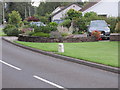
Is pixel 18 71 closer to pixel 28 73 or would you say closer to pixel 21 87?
pixel 28 73

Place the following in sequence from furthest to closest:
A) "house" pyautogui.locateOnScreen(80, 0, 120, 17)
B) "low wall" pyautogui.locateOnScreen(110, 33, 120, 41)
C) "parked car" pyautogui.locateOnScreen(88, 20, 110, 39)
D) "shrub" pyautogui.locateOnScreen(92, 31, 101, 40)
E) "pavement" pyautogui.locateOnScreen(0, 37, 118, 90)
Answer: "house" pyautogui.locateOnScreen(80, 0, 120, 17)
"parked car" pyautogui.locateOnScreen(88, 20, 110, 39)
"shrub" pyautogui.locateOnScreen(92, 31, 101, 40)
"low wall" pyautogui.locateOnScreen(110, 33, 120, 41)
"pavement" pyautogui.locateOnScreen(0, 37, 118, 90)

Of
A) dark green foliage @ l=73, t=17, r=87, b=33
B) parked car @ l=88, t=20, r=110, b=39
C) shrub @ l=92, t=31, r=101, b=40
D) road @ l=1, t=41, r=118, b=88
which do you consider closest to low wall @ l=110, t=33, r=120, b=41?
shrub @ l=92, t=31, r=101, b=40

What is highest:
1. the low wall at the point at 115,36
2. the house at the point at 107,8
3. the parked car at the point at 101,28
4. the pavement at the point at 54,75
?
the house at the point at 107,8

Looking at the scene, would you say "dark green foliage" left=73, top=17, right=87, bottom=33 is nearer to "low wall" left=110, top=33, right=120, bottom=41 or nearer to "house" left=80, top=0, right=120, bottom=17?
"low wall" left=110, top=33, right=120, bottom=41

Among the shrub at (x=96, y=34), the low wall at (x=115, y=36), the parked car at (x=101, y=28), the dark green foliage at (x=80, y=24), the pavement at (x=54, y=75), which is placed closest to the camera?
the pavement at (x=54, y=75)

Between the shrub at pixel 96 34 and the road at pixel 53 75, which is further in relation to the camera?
the shrub at pixel 96 34

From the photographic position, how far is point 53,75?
1118 cm

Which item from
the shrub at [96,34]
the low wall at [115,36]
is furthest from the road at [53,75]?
the shrub at [96,34]

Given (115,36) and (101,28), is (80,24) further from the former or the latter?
(115,36)

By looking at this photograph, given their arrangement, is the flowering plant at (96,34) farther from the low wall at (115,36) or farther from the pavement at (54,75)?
the pavement at (54,75)

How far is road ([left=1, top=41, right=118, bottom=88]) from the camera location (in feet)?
31.3

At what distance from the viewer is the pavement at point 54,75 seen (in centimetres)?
952

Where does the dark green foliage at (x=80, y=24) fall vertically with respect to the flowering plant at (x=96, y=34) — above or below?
above

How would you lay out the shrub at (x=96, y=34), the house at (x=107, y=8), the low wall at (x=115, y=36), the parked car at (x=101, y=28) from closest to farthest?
the low wall at (x=115, y=36)
the shrub at (x=96, y=34)
the parked car at (x=101, y=28)
the house at (x=107, y=8)
